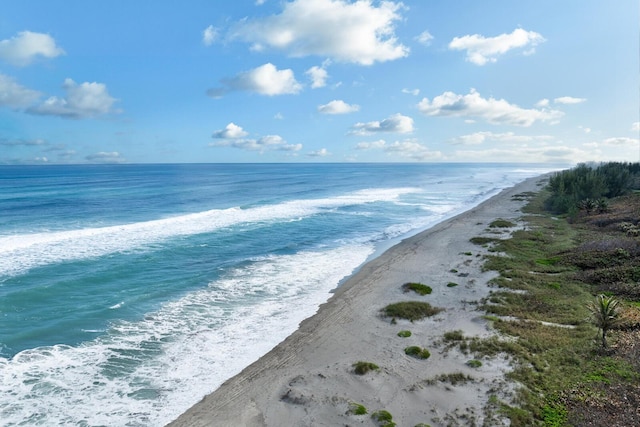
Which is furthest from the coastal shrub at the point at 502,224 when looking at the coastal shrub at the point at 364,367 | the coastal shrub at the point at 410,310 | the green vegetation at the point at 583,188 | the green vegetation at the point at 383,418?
the green vegetation at the point at 383,418

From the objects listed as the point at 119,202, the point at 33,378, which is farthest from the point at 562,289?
the point at 119,202

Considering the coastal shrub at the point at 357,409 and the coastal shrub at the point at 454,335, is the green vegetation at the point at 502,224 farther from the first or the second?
the coastal shrub at the point at 357,409

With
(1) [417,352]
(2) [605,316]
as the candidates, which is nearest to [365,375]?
(1) [417,352]

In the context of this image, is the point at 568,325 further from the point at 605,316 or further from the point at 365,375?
the point at 365,375

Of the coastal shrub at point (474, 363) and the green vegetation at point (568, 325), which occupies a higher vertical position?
the green vegetation at point (568, 325)

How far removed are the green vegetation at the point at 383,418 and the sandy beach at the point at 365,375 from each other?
223mm

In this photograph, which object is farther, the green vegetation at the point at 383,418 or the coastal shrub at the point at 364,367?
the coastal shrub at the point at 364,367

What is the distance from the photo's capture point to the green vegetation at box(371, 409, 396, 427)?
44.1ft

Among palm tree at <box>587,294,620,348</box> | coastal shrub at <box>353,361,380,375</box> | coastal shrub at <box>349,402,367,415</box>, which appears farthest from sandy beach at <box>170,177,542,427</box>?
palm tree at <box>587,294,620,348</box>

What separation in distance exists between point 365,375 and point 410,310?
750 centimetres

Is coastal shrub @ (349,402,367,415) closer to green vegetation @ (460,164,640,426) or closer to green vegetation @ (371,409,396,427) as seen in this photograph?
green vegetation @ (371,409,396,427)

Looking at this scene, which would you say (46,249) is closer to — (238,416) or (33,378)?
(33,378)

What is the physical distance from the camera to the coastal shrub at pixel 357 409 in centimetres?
1409

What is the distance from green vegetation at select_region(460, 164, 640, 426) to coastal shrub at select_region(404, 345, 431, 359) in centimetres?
188
